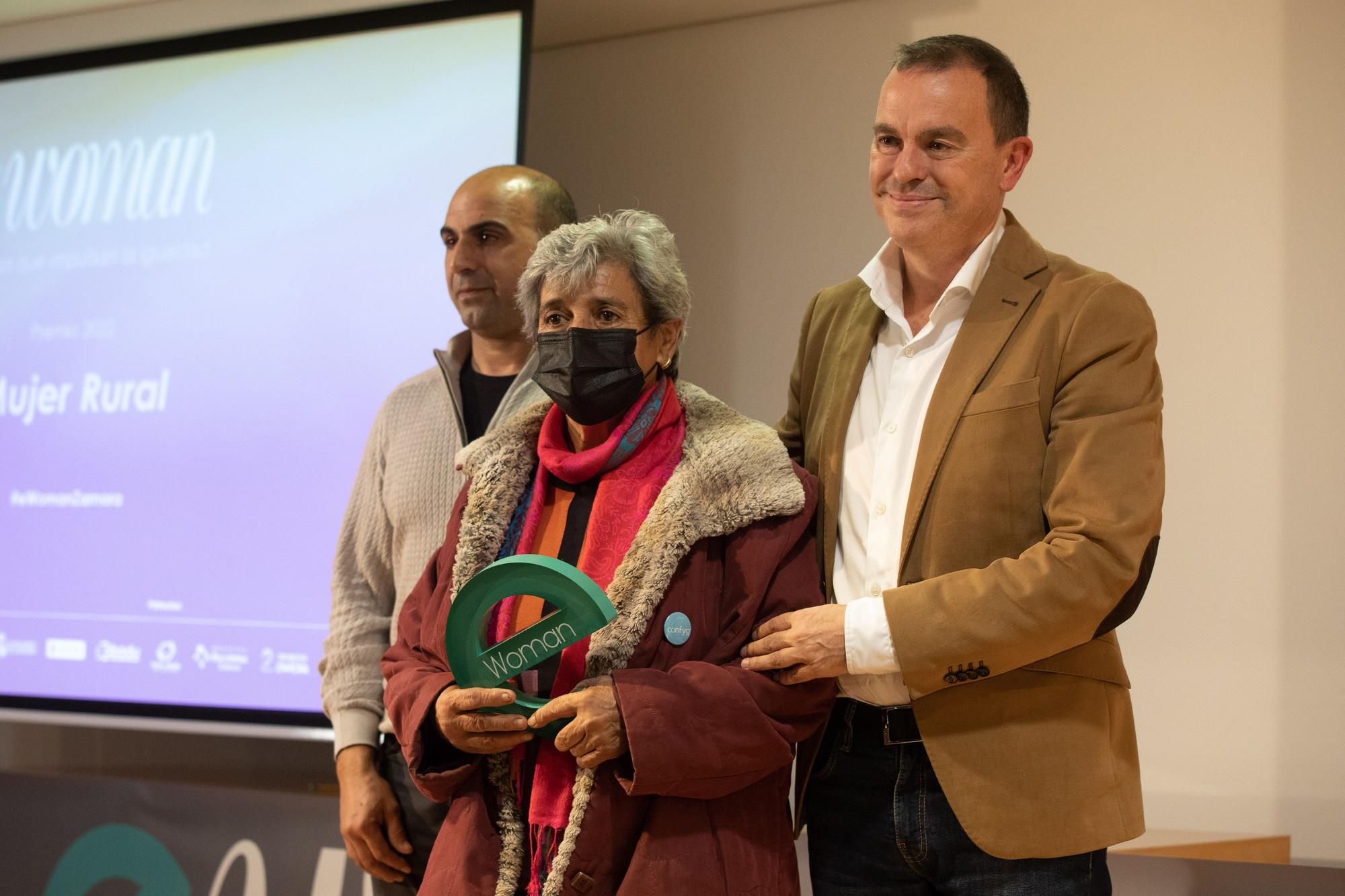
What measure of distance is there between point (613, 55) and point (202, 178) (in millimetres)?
1295

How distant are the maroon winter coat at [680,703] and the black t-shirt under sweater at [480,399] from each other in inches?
20.5

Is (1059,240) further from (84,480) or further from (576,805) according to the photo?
(84,480)

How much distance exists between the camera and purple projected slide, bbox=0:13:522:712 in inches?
127

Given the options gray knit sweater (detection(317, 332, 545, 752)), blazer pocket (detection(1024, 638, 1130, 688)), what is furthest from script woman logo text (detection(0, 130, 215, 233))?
blazer pocket (detection(1024, 638, 1130, 688))

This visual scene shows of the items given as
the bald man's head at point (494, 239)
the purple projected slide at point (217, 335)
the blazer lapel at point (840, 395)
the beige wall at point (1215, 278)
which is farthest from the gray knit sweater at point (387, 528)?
the beige wall at point (1215, 278)

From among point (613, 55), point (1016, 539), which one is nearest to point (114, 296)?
point (613, 55)

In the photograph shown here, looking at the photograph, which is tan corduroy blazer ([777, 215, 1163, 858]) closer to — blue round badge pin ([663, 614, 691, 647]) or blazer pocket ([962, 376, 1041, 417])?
blazer pocket ([962, 376, 1041, 417])

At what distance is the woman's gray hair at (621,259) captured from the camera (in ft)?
5.48

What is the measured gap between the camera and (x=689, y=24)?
11.6 feet

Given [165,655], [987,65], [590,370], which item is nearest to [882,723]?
[590,370]

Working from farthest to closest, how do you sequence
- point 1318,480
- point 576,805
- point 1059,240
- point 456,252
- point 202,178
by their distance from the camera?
1. point 202,178
2. point 1059,240
3. point 1318,480
4. point 456,252
5. point 576,805

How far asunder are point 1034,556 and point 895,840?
44cm

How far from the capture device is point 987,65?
1.69m

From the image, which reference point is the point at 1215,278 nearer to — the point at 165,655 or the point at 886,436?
the point at 886,436
